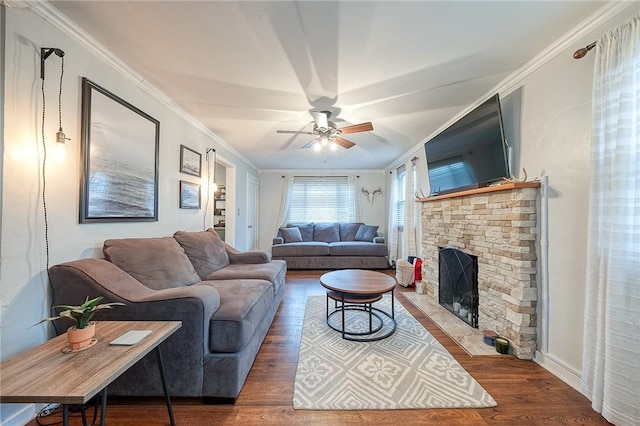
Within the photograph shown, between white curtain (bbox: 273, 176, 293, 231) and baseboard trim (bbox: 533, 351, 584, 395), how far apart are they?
17.7ft

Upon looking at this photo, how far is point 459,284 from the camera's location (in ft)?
9.21

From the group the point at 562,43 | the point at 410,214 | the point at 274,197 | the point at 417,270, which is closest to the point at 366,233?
the point at 410,214

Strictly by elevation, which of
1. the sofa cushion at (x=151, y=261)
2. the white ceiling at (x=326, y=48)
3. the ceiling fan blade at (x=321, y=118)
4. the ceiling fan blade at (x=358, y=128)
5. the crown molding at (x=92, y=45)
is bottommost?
the sofa cushion at (x=151, y=261)

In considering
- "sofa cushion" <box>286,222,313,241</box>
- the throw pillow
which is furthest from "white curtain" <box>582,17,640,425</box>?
"sofa cushion" <box>286,222,313,241</box>

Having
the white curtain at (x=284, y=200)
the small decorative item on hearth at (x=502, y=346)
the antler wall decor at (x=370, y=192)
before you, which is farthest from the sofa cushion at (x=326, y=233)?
the small decorative item on hearth at (x=502, y=346)

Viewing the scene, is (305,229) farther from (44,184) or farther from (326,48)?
(44,184)

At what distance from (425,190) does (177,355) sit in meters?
3.71

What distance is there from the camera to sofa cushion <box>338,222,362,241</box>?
6184 millimetres

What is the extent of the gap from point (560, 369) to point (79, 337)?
2900 millimetres

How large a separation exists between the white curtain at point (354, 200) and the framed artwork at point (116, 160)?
4.79 meters

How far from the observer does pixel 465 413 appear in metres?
1.44

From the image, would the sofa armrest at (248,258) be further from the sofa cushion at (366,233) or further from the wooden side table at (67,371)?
the sofa cushion at (366,233)

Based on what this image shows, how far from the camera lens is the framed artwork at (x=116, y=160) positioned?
174cm

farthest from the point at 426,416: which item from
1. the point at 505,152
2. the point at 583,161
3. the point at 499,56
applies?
the point at 499,56
